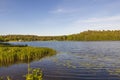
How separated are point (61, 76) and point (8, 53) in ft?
54.9

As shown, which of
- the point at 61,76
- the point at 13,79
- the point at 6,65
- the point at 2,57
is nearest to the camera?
the point at 13,79

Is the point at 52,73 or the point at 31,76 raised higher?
the point at 31,76

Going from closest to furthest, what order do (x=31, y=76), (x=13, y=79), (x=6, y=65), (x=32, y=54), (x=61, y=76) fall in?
1. (x=31, y=76)
2. (x=13, y=79)
3. (x=61, y=76)
4. (x=6, y=65)
5. (x=32, y=54)

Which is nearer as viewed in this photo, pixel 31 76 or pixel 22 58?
pixel 31 76

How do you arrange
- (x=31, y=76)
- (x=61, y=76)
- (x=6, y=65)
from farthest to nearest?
(x=6, y=65)
(x=61, y=76)
(x=31, y=76)

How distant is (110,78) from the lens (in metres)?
24.2

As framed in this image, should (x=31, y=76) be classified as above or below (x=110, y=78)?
above

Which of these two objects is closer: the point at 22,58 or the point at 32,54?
the point at 22,58

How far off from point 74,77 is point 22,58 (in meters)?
17.0

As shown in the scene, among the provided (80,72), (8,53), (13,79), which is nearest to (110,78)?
(80,72)

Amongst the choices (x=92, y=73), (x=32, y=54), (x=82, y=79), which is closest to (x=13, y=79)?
Result: (x=82, y=79)

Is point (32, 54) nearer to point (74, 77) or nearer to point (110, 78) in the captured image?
point (74, 77)

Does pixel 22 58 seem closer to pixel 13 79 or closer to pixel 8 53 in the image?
pixel 8 53

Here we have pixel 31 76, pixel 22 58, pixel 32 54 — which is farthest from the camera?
pixel 32 54
